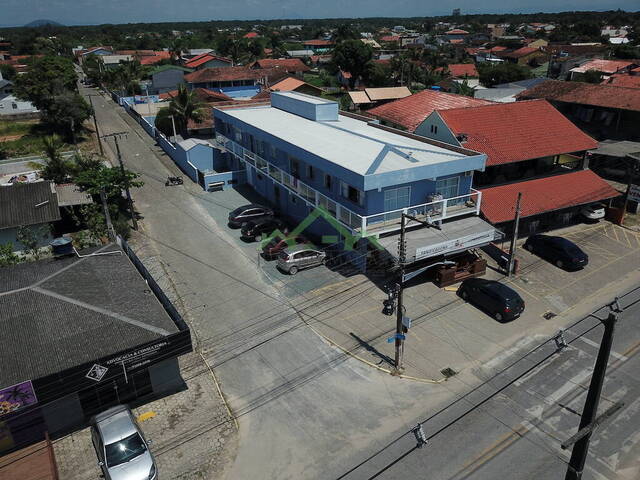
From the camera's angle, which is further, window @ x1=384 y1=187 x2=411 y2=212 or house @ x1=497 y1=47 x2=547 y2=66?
house @ x1=497 y1=47 x2=547 y2=66

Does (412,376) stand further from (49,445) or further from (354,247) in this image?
(49,445)

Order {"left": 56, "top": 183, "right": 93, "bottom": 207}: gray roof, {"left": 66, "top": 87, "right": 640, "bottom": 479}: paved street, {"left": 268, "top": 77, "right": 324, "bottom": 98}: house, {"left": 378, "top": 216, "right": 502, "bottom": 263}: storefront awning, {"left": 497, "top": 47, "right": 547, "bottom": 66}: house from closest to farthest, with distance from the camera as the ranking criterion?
{"left": 66, "top": 87, "right": 640, "bottom": 479}: paved street < {"left": 378, "top": 216, "right": 502, "bottom": 263}: storefront awning < {"left": 56, "top": 183, "right": 93, "bottom": 207}: gray roof < {"left": 268, "top": 77, "right": 324, "bottom": 98}: house < {"left": 497, "top": 47, "right": 547, "bottom": 66}: house

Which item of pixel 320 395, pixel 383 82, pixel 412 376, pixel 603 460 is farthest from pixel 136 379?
pixel 383 82

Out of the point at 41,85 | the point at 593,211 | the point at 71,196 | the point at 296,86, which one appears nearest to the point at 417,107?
the point at 593,211

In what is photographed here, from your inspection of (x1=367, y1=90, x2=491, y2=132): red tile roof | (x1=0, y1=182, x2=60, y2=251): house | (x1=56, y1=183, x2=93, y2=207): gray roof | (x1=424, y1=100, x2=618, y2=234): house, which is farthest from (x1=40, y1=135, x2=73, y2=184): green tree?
(x1=424, y1=100, x2=618, y2=234): house

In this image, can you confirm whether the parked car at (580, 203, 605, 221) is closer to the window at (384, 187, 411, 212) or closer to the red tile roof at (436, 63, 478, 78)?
the window at (384, 187, 411, 212)
